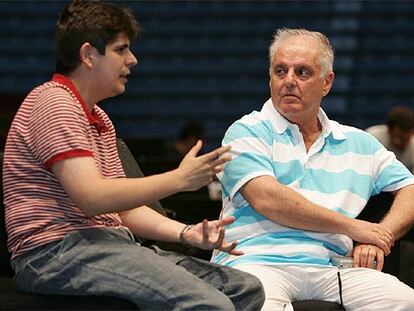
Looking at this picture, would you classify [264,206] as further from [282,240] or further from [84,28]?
[84,28]

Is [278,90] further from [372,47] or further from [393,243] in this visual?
[372,47]

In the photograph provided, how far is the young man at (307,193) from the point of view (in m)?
3.07

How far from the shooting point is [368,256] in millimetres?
3137

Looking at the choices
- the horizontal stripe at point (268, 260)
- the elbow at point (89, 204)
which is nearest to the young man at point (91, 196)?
the elbow at point (89, 204)

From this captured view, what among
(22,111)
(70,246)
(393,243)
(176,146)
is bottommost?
(176,146)

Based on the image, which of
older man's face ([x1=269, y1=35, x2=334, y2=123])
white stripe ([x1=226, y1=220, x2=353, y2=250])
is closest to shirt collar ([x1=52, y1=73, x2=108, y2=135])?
white stripe ([x1=226, y1=220, x2=353, y2=250])

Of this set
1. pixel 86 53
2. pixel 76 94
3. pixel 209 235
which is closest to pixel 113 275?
pixel 209 235

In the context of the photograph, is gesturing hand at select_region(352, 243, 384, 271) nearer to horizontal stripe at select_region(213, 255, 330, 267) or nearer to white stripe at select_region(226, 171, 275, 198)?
horizontal stripe at select_region(213, 255, 330, 267)

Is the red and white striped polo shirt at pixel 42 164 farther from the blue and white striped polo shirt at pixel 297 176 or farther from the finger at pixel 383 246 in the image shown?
the finger at pixel 383 246

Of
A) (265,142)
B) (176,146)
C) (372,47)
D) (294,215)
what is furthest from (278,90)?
(372,47)

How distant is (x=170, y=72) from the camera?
911cm

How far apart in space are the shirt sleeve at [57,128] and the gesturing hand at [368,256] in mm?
1087

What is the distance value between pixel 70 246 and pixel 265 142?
3.03 feet

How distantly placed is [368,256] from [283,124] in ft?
1.80
